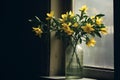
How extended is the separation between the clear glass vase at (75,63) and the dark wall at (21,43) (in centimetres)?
26

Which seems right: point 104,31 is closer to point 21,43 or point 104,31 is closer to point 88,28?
point 88,28

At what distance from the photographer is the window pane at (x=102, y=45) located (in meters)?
1.92

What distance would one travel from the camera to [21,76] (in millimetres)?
2504

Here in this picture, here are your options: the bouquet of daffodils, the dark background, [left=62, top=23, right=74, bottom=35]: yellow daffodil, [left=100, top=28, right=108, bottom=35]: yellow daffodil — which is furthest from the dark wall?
[left=100, top=28, right=108, bottom=35]: yellow daffodil

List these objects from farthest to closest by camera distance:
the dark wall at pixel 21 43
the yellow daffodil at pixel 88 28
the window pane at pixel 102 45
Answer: the dark wall at pixel 21 43 → the window pane at pixel 102 45 → the yellow daffodil at pixel 88 28

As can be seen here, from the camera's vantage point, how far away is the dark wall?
226 cm

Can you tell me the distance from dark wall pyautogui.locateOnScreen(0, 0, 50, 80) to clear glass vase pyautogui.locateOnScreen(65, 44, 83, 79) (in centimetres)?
26

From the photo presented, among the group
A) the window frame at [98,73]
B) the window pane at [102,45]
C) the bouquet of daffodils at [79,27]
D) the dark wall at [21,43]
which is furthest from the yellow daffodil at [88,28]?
the dark wall at [21,43]

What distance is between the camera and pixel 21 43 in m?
2.50

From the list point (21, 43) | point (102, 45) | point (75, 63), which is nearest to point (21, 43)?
point (21, 43)

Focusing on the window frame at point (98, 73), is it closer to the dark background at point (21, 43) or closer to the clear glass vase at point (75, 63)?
the clear glass vase at point (75, 63)

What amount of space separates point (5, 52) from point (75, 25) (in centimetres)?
98
